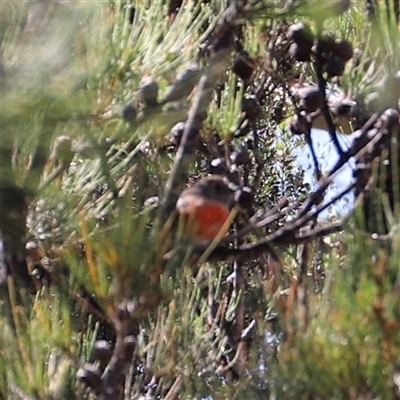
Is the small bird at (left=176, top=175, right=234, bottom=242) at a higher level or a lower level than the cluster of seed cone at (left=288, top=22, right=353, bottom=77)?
lower

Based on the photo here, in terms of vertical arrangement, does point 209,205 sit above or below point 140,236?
below

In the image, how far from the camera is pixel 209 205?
1520mm

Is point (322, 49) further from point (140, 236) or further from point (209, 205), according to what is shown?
point (140, 236)

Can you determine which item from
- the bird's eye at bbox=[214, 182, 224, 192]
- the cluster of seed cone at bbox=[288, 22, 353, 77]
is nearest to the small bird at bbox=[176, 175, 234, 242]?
the bird's eye at bbox=[214, 182, 224, 192]

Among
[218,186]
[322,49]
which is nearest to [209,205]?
[218,186]

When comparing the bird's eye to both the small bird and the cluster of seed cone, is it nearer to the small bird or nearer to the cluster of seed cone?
the small bird

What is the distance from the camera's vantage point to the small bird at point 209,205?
1.43 metres

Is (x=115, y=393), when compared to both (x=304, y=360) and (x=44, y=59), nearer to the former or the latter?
(x=304, y=360)

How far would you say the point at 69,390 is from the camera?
3.61 feet

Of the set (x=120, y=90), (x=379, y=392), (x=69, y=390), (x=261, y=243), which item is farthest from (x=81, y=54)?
Result: (x=379, y=392)

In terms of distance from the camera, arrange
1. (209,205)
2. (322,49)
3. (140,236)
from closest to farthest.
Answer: (140,236), (322,49), (209,205)

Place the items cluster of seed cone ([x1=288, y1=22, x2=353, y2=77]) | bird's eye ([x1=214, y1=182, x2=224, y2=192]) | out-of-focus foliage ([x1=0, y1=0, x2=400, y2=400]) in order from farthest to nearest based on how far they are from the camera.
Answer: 1. bird's eye ([x1=214, y1=182, x2=224, y2=192])
2. cluster of seed cone ([x1=288, y1=22, x2=353, y2=77])
3. out-of-focus foliage ([x1=0, y1=0, x2=400, y2=400])

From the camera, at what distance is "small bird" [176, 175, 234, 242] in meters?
1.43

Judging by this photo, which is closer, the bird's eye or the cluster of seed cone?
the cluster of seed cone
